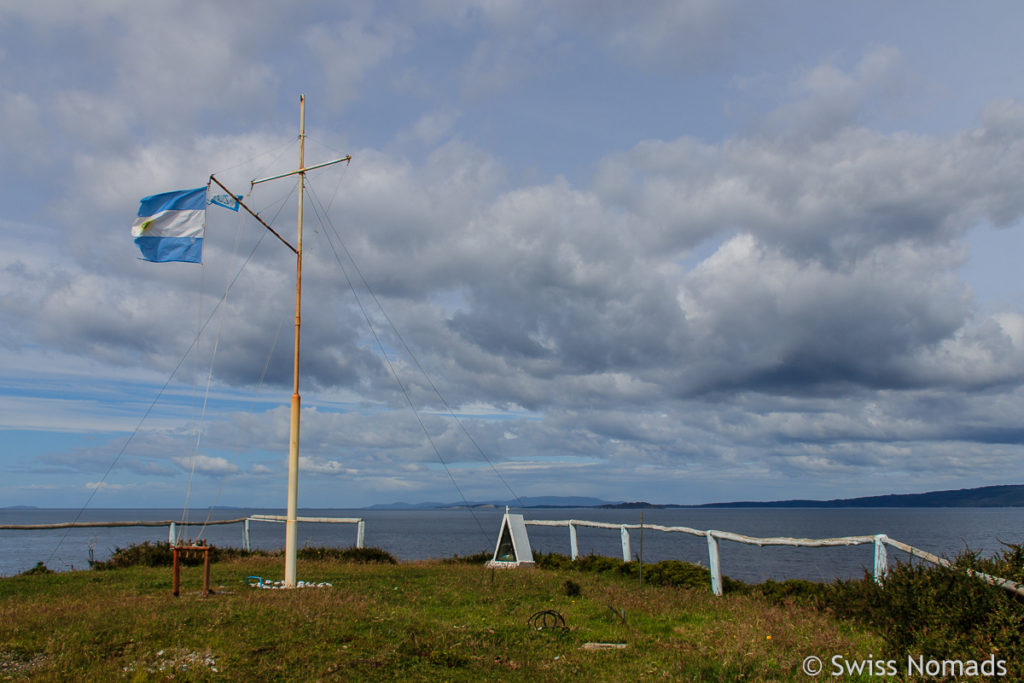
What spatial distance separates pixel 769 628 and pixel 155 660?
7.41 meters

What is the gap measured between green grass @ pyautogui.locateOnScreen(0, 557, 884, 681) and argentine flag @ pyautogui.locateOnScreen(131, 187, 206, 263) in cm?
671

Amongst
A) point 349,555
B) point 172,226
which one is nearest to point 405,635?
point 172,226

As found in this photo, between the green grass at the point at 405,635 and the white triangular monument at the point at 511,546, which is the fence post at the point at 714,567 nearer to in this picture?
the green grass at the point at 405,635

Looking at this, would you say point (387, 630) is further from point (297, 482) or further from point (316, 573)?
→ point (316, 573)

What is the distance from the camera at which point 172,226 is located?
51.0ft

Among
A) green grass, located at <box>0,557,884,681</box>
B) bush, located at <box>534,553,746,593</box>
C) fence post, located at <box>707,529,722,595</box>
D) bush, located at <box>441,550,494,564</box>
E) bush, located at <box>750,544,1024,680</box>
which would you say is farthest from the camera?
bush, located at <box>441,550,494,564</box>

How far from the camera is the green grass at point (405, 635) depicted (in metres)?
8.09

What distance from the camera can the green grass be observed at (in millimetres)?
8086

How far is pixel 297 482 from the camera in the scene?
1510 centimetres

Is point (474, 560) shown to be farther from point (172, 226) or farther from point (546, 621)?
point (172, 226)

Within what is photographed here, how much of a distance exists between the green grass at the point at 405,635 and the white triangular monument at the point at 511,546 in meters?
5.61

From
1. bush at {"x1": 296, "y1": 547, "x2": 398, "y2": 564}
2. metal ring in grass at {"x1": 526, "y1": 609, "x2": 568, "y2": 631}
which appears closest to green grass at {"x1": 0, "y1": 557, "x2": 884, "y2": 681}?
metal ring in grass at {"x1": 526, "y1": 609, "x2": 568, "y2": 631}

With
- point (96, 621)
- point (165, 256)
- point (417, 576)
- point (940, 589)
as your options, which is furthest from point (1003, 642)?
point (165, 256)

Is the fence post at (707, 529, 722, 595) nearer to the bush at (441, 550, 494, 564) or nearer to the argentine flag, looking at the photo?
the bush at (441, 550, 494, 564)
